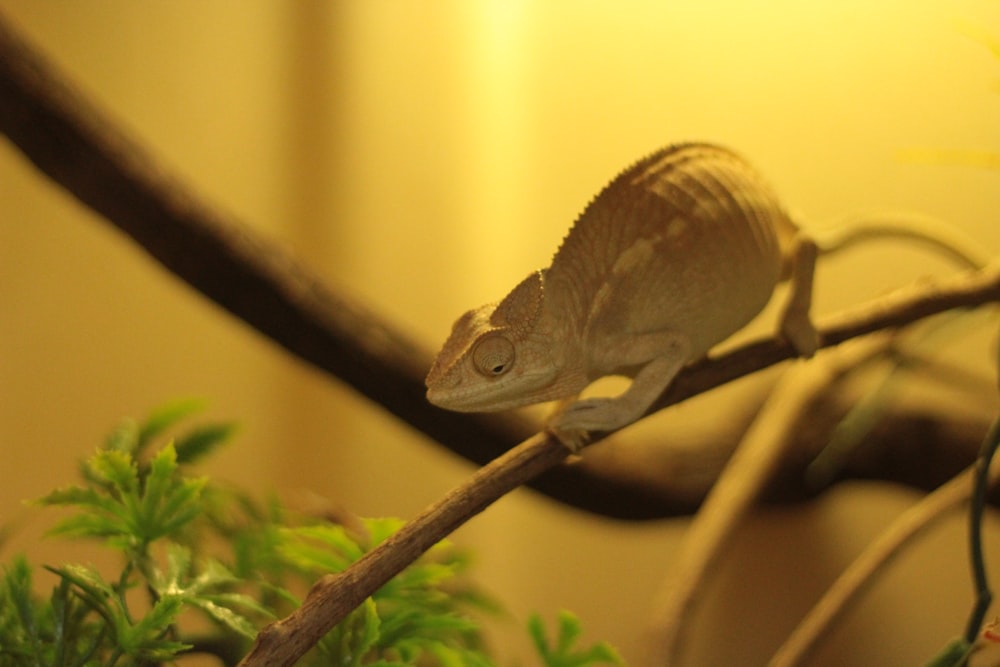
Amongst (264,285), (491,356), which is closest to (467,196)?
(264,285)

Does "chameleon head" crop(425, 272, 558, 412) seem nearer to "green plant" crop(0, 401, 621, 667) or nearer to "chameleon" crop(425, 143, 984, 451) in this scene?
"chameleon" crop(425, 143, 984, 451)

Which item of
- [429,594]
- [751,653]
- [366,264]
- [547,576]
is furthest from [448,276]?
[751,653]

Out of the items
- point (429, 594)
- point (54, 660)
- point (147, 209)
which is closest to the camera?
point (54, 660)

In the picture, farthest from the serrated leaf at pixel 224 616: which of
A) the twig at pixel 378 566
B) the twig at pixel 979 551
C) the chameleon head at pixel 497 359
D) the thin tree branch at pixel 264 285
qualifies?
the twig at pixel 979 551

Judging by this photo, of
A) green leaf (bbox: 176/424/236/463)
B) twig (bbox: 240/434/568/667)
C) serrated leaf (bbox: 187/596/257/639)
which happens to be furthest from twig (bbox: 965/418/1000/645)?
green leaf (bbox: 176/424/236/463)

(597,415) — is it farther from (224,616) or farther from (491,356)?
(224,616)

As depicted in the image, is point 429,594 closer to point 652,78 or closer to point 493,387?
point 493,387

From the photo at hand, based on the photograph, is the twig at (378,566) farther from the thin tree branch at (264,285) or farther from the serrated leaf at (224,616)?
the thin tree branch at (264,285)
